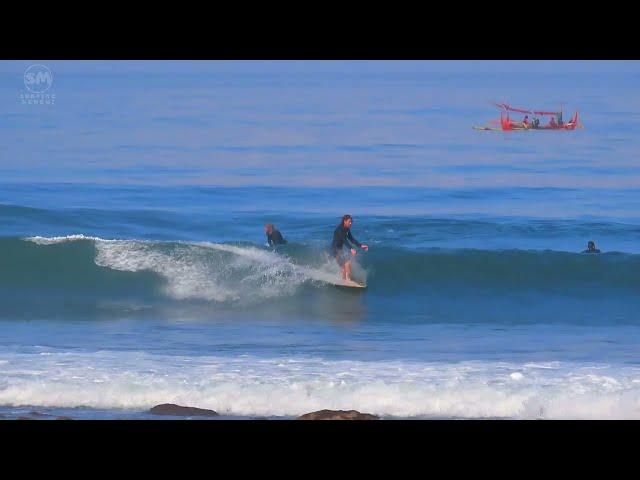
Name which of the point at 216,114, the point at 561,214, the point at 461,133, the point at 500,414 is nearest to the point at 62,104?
the point at 216,114

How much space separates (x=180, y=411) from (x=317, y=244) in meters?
11.7

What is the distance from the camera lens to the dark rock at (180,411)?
517 inches

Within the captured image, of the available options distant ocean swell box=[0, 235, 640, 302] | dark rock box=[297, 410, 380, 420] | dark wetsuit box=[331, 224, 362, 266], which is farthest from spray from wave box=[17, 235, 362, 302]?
dark rock box=[297, 410, 380, 420]

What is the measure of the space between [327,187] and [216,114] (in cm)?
1214

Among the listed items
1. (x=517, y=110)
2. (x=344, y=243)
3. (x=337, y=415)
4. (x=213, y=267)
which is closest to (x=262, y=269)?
(x=213, y=267)

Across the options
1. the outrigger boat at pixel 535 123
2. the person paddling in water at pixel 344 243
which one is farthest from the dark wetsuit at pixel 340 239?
the outrigger boat at pixel 535 123

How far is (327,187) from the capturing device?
35250mm

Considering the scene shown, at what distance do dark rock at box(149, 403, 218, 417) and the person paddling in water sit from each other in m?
5.43

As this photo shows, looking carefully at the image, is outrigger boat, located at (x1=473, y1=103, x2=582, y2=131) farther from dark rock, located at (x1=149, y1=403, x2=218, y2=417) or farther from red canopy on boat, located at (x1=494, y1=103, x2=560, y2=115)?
dark rock, located at (x1=149, y1=403, x2=218, y2=417)

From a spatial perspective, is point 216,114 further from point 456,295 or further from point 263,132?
point 456,295
